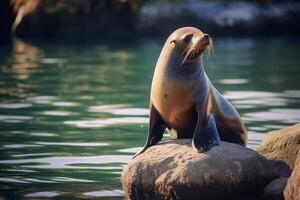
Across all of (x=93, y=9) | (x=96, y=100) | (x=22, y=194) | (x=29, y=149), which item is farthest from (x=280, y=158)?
(x=93, y=9)

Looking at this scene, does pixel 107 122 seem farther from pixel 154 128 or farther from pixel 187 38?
pixel 187 38

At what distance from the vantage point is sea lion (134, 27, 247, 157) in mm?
7430

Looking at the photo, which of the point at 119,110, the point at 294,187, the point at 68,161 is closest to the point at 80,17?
the point at 119,110

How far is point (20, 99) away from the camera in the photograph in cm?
1419

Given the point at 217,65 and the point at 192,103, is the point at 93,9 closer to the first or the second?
the point at 217,65

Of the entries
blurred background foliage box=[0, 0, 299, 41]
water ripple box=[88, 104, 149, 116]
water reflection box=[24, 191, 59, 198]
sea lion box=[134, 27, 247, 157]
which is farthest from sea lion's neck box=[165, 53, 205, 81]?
blurred background foliage box=[0, 0, 299, 41]

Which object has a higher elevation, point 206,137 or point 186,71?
point 186,71

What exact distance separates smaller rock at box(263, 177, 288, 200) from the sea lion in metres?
0.63

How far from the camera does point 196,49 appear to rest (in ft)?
24.0

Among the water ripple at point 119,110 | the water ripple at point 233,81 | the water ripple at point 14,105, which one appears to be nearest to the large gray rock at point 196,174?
the water ripple at point 119,110

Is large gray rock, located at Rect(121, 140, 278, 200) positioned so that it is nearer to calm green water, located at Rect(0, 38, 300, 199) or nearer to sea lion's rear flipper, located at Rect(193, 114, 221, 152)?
sea lion's rear flipper, located at Rect(193, 114, 221, 152)

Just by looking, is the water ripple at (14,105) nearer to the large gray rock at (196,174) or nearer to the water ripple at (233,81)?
the water ripple at (233,81)

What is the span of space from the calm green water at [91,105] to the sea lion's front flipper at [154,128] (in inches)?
21.4

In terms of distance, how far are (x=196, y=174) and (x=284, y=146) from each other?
1242 millimetres
